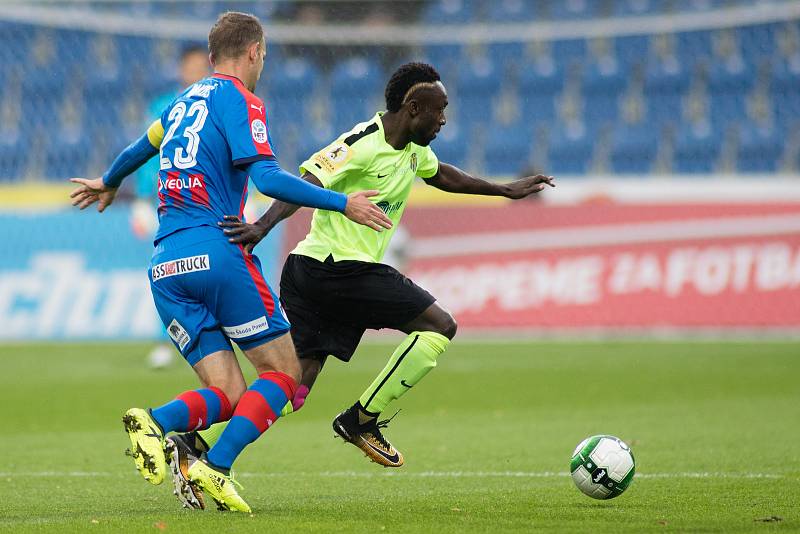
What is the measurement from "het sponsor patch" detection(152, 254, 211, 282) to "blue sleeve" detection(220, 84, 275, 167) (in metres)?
0.40

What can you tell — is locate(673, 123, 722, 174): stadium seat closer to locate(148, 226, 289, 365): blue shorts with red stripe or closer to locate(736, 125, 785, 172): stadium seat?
locate(736, 125, 785, 172): stadium seat

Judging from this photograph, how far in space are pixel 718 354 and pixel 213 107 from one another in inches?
392

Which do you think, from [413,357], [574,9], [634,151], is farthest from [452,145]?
[413,357]

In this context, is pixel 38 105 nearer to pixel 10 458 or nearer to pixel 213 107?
pixel 10 458

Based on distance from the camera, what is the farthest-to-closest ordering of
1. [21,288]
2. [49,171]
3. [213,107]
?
[49,171] → [21,288] → [213,107]

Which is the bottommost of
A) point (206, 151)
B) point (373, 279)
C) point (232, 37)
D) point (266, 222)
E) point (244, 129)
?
point (373, 279)

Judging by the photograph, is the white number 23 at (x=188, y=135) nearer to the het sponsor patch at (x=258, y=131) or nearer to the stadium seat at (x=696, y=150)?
the het sponsor patch at (x=258, y=131)

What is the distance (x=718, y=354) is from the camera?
14.0m

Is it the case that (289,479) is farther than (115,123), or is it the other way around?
(115,123)

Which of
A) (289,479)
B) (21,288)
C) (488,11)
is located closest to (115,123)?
(21,288)

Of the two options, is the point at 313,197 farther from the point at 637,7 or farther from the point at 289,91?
the point at 637,7

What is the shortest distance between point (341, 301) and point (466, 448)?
178 cm

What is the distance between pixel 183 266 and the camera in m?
5.04

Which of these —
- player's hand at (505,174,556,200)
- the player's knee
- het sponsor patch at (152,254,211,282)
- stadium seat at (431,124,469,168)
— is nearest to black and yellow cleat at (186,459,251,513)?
the player's knee
